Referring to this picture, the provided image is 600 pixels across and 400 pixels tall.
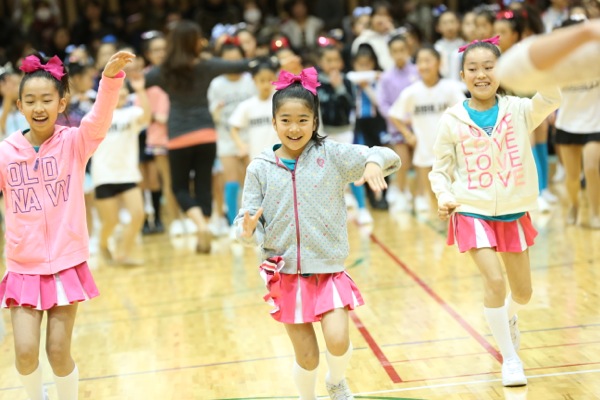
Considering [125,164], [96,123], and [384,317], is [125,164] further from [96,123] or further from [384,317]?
[96,123]

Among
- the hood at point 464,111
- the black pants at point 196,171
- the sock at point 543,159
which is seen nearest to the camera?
the hood at point 464,111

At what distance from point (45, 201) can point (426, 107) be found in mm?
5447

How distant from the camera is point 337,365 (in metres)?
4.14

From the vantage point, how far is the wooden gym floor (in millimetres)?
4871

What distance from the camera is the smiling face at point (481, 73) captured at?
4715 millimetres

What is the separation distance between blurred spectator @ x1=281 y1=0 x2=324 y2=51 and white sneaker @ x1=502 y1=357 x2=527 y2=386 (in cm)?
936

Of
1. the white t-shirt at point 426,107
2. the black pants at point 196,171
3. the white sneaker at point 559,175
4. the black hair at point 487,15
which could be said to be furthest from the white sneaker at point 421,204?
the black pants at point 196,171

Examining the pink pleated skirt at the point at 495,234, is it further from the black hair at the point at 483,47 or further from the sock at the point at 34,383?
the sock at the point at 34,383

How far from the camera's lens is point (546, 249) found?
25.3 feet

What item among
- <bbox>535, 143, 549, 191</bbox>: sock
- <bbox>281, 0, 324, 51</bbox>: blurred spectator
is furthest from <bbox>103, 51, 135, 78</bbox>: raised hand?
<bbox>281, 0, 324, 51</bbox>: blurred spectator

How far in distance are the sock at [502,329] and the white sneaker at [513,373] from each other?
0.11 ft

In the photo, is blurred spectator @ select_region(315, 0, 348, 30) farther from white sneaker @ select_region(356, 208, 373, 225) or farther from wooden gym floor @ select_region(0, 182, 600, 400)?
wooden gym floor @ select_region(0, 182, 600, 400)

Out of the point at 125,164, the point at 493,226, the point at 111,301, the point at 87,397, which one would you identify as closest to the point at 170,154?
the point at 125,164

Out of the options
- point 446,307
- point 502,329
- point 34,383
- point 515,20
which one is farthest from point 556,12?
point 34,383
